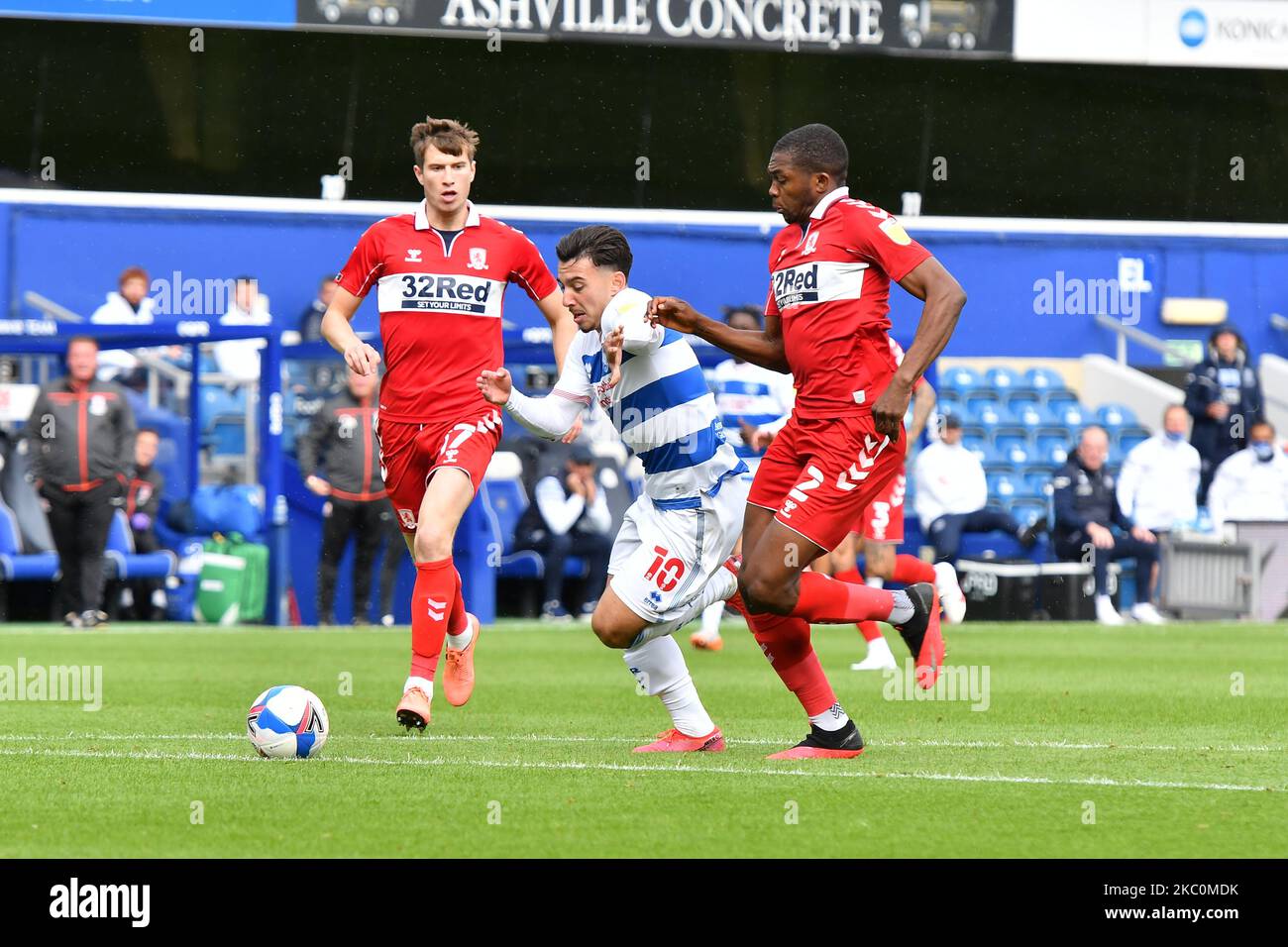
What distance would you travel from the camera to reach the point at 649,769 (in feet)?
23.0

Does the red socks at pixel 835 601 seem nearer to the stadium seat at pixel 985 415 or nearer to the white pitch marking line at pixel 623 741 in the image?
the white pitch marking line at pixel 623 741

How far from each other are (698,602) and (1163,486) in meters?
13.1

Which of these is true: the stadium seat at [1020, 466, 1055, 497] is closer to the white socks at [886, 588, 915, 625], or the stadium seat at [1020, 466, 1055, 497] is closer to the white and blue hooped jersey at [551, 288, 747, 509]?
the white socks at [886, 588, 915, 625]

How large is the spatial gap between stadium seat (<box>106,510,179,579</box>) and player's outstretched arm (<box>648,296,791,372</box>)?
36.4 feet

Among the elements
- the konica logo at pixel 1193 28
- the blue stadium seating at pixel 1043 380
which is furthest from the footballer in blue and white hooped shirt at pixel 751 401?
the konica logo at pixel 1193 28

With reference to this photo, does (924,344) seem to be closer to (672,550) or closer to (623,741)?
(672,550)

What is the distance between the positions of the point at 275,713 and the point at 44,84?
15.9 m

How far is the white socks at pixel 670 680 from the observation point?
749cm

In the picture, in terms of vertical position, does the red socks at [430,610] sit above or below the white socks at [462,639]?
above

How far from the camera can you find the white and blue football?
7.23m

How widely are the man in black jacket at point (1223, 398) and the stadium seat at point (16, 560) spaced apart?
11.8m

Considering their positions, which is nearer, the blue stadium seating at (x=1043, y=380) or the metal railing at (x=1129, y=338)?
the blue stadium seating at (x=1043, y=380)

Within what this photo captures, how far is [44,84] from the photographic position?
70.2 ft

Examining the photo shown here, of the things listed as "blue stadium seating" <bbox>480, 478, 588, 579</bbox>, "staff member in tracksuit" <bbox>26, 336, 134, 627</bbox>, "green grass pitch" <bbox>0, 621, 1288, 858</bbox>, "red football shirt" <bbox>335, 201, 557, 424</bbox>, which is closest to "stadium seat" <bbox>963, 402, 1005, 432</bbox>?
"blue stadium seating" <bbox>480, 478, 588, 579</bbox>
